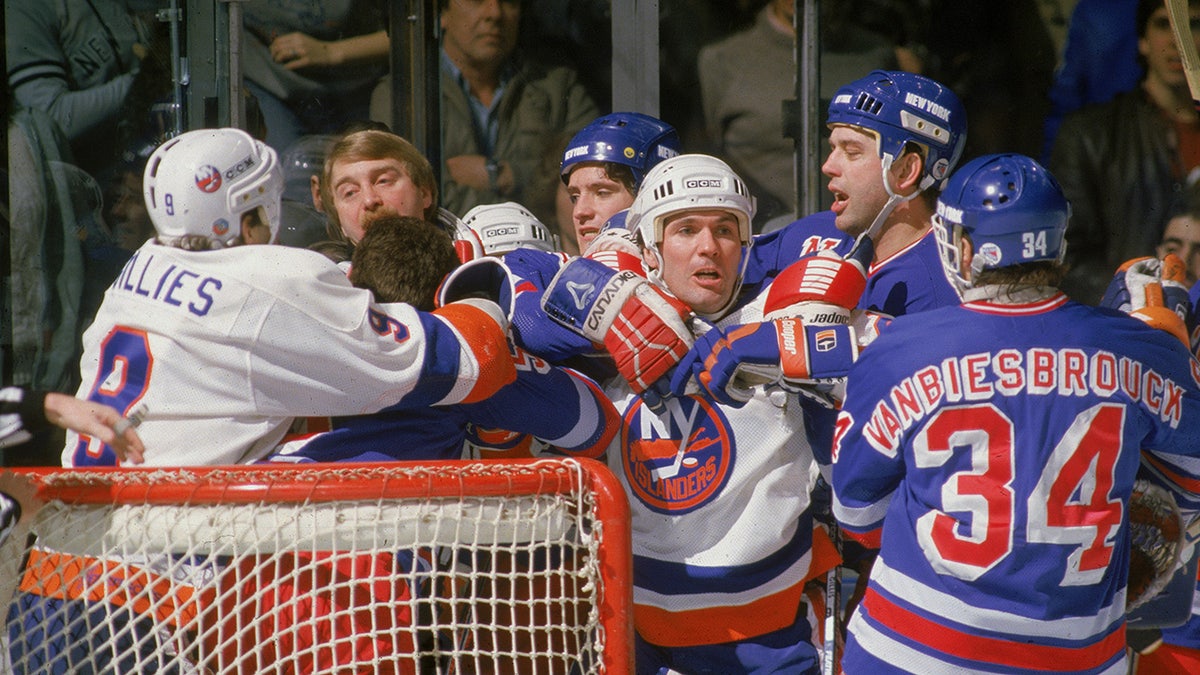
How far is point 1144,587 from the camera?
218 centimetres

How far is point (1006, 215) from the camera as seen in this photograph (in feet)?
6.53

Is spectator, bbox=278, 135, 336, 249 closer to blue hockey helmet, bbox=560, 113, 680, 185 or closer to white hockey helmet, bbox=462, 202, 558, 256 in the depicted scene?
white hockey helmet, bbox=462, 202, 558, 256

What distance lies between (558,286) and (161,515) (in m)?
0.86

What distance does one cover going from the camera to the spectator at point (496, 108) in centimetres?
475

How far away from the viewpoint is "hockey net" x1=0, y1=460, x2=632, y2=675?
1841 mm

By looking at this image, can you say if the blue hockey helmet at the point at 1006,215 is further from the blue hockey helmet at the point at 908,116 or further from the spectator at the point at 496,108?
the spectator at the point at 496,108

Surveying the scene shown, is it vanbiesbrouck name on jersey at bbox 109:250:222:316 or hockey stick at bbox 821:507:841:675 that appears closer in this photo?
vanbiesbrouck name on jersey at bbox 109:250:222:316

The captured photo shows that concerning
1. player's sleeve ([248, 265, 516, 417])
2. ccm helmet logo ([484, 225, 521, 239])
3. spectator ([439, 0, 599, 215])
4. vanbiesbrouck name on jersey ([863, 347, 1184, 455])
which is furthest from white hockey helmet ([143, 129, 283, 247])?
spectator ([439, 0, 599, 215])

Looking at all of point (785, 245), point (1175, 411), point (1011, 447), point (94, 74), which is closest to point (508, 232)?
point (785, 245)

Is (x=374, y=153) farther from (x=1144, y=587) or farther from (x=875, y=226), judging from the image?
(x=1144, y=587)

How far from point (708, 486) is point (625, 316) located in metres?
0.38

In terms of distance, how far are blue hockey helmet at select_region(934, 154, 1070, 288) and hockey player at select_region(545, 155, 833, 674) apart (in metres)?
0.49

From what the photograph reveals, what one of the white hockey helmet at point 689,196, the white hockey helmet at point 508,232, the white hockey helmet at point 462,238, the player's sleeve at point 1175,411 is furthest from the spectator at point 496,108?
the player's sleeve at point 1175,411

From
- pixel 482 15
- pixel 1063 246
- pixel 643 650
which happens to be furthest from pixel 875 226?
pixel 482 15
